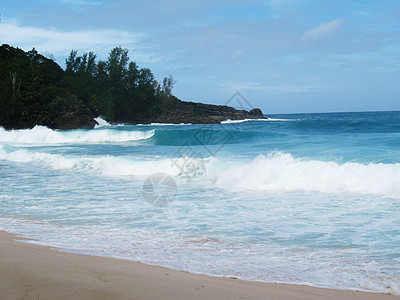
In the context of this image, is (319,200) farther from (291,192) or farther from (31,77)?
(31,77)

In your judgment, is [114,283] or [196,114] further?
[196,114]

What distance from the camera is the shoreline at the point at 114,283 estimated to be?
2576 millimetres

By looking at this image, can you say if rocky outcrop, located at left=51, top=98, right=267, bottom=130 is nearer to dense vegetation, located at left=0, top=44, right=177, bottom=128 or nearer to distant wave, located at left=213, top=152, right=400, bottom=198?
dense vegetation, located at left=0, top=44, right=177, bottom=128

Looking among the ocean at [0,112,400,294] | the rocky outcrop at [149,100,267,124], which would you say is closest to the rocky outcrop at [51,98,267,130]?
the rocky outcrop at [149,100,267,124]

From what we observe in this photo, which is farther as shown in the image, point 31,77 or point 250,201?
point 31,77

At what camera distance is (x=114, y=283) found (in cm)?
287

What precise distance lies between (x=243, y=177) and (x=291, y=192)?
1.85m

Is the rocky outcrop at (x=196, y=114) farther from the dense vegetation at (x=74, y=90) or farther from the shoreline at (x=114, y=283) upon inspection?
the shoreline at (x=114, y=283)

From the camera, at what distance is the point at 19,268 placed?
2953mm

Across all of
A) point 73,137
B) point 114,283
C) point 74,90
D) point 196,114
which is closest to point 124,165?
point 114,283

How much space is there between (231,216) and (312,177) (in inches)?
171

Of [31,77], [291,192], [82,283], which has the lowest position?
[291,192]

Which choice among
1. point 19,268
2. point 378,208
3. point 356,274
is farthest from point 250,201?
point 19,268

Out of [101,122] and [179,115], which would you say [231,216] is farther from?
[179,115]
